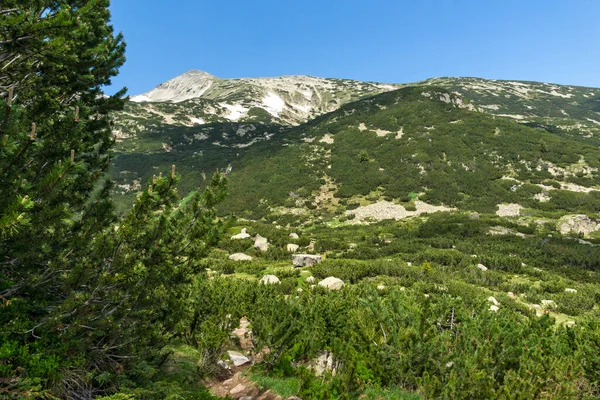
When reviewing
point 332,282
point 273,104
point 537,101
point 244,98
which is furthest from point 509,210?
point 244,98

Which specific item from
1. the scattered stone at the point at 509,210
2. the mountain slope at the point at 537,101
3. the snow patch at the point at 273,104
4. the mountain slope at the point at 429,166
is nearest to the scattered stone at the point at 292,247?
the mountain slope at the point at 429,166

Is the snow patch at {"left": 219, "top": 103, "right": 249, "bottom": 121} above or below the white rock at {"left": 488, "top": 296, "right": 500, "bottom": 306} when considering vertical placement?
above

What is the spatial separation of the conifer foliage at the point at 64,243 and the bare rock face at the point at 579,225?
28010mm

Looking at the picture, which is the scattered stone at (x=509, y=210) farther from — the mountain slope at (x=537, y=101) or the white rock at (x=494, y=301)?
the mountain slope at (x=537, y=101)

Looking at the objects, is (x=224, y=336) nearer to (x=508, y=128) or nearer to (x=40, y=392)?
(x=40, y=392)

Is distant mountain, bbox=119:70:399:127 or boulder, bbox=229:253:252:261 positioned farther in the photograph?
distant mountain, bbox=119:70:399:127

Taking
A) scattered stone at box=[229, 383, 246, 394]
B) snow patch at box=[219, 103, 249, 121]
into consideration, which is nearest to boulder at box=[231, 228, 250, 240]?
scattered stone at box=[229, 383, 246, 394]

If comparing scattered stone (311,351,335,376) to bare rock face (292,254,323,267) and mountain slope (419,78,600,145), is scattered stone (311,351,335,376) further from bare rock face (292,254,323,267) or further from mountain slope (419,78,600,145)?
mountain slope (419,78,600,145)

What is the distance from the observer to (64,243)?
12.4 ft

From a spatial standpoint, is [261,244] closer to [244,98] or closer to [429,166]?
[429,166]

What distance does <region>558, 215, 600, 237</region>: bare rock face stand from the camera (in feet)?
76.2

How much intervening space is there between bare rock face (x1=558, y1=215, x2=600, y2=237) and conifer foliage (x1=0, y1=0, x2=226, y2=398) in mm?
28010

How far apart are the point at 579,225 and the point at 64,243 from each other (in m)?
30.9

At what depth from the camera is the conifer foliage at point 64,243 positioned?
303 cm
